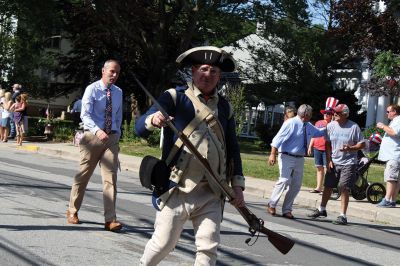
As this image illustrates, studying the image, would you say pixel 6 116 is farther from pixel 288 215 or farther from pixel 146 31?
pixel 288 215

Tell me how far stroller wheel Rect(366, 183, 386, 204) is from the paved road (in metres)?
1.34

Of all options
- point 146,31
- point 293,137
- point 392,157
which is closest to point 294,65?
point 146,31

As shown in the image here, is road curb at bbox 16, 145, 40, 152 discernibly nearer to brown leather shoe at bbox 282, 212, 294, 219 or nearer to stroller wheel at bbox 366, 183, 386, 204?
stroller wheel at bbox 366, 183, 386, 204

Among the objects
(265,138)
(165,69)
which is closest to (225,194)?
(165,69)

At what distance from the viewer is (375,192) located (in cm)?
1231

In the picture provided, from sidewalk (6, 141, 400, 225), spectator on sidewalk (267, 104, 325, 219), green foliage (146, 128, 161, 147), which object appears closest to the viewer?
spectator on sidewalk (267, 104, 325, 219)

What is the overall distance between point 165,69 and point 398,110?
16.9 m

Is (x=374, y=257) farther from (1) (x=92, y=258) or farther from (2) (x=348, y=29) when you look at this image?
(2) (x=348, y=29)

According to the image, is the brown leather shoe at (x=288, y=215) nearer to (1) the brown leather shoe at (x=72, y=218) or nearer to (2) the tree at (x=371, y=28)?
(1) the brown leather shoe at (x=72, y=218)

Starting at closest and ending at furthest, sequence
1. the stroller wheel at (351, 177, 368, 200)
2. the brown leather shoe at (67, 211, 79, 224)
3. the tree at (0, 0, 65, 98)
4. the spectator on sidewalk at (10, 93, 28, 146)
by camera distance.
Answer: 1. the brown leather shoe at (67, 211, 79, 224)
2. the stroller wheel at (351, 177, 368, 200)
3. the spectator on sidewalk at (10, 93, 28, 146)
4. the tree at (0, 0, 65, 98)

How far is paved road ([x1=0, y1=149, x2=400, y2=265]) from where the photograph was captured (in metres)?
6.04

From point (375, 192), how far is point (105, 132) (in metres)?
6.96

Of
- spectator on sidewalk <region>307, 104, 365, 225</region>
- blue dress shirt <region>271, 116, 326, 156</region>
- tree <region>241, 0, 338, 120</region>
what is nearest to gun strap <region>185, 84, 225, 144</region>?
spectator on sidewalk <region>307, 104, 365, 225</region>

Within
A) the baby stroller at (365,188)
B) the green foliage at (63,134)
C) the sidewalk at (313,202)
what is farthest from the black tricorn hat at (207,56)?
the green foliage at (63,134)
